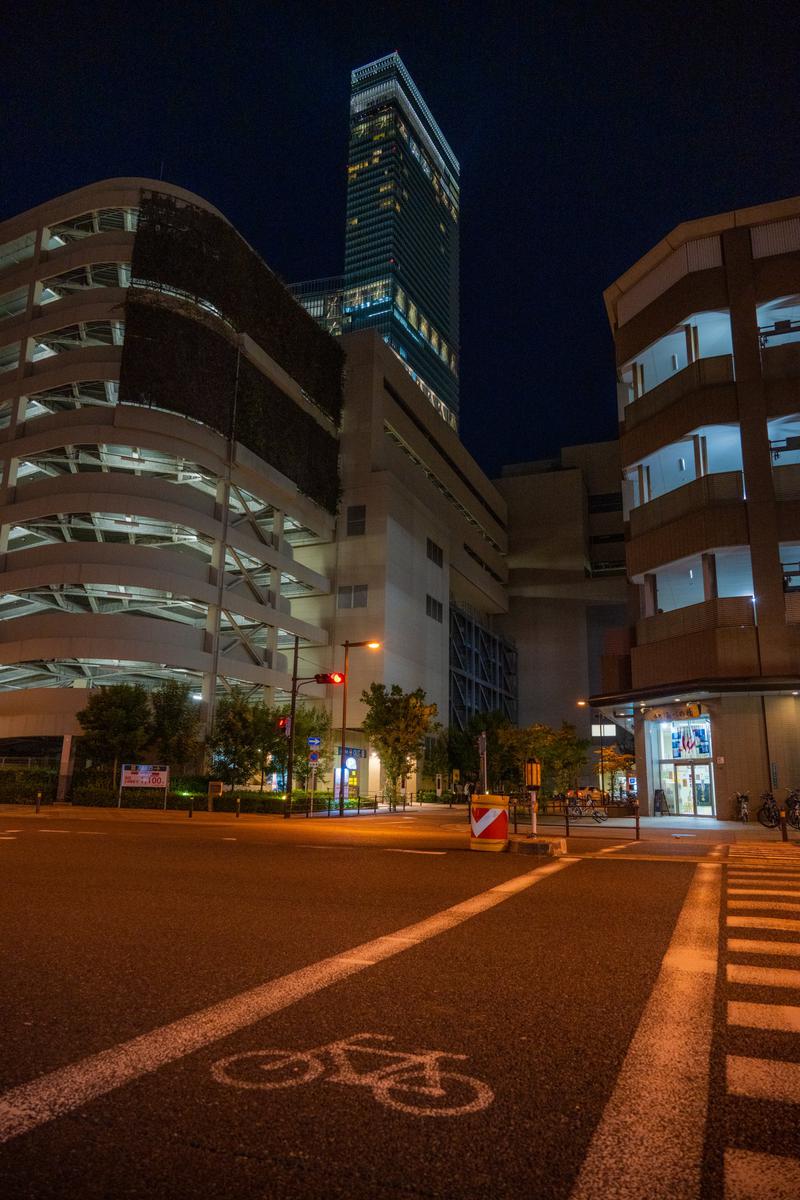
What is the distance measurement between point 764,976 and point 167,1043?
4.29 meters

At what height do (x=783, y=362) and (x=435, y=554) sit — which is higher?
(x=435, y=554)

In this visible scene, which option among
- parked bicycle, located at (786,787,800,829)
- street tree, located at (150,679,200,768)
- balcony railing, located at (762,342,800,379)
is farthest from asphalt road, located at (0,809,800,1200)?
street tree, located at (150,679,200,768)

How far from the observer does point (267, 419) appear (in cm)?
6034

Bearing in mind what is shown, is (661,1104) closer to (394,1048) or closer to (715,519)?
(394,1048)

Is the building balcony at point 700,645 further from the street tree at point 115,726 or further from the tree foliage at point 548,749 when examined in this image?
the street tree at point 115,726

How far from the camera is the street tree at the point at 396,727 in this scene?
49.2 metres

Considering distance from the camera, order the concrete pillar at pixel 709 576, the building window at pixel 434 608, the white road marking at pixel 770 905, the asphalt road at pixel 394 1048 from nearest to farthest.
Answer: the asphalt road at pixel 394 1048 < the white road marking at pixel 770 905 < the concrete pillar at pixel 709 576 < the building window at pixel 434 608

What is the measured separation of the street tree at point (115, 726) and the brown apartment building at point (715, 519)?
1034 inches

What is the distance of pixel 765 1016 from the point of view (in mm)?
4602

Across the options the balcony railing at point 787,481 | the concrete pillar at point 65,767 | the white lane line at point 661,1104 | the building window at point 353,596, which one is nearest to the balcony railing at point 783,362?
the balcony railing at point 787,481

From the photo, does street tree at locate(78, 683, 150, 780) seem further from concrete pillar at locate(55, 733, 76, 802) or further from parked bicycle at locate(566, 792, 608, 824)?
parked bicycle at locate(566, 792, 608, 824)

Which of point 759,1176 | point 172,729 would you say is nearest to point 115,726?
point 172,729

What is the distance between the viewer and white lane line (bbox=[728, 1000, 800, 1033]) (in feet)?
14.4

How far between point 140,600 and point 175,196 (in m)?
30.7
